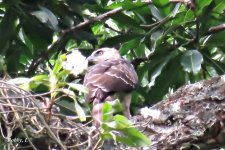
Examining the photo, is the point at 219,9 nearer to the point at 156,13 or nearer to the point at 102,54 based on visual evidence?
the point at 156,13

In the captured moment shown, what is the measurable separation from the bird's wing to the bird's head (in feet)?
1.77

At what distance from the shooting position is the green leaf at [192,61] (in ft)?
15.3

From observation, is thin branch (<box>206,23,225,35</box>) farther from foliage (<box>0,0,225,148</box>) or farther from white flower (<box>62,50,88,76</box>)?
white flower (<box>62,50,88,76</box>)

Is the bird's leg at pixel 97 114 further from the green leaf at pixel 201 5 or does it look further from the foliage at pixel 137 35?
the green leaf at pixel 201 5

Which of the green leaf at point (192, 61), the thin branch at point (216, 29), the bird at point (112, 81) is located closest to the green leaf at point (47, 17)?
the bird at point (112, 81)

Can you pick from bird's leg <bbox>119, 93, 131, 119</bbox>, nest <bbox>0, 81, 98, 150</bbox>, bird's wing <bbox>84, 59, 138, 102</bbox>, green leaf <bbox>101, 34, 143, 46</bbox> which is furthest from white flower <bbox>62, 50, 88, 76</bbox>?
green leaf <bbox>101, 34, 143, 46</bbox>

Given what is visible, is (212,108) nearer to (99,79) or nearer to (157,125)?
(157,125)

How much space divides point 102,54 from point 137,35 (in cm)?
92

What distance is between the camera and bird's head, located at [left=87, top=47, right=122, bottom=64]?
18.8 ft

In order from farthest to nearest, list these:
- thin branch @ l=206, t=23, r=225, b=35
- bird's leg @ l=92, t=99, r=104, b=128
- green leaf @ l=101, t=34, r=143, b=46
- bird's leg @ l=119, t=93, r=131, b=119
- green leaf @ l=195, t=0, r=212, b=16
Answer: green leaf @ l=101, t=34, r=143, b=46 → thin branch @ l=206, t=23, r=225, b=35 → green leaf @ l=195, t=0, r=212, b=16 → bird's leg @ l=119, t=93, r=131, b=119 → bird's leg @ l=92, t=99, r=104, b=128

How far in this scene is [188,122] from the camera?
3521 millimetres

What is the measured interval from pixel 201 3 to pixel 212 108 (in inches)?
54.8

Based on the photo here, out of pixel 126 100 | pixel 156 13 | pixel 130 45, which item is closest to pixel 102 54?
pixel 130 45

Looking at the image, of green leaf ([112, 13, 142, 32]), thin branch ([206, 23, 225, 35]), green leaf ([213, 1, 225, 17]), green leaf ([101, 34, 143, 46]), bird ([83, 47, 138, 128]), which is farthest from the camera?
green leaf ([101, 34, 143, 46])
